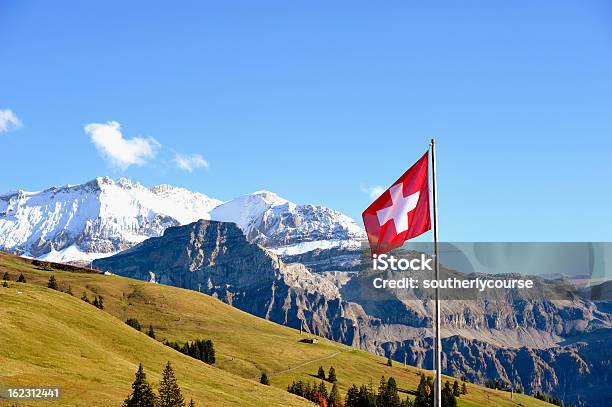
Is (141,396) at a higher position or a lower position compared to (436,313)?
lower

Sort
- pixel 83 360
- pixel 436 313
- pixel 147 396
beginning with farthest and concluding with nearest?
1. pixel 83 360
2. pixel 147 396
3. pixel 436 313

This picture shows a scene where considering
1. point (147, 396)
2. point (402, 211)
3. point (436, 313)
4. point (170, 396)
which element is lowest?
point (170, 396)

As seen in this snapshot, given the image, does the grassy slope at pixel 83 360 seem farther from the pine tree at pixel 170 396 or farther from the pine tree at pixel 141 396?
the pine tree at pixel 141 396

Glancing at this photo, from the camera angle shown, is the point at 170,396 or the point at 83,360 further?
the point at 83,360

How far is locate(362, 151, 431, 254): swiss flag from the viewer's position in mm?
44062

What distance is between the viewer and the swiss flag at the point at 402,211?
4406cm

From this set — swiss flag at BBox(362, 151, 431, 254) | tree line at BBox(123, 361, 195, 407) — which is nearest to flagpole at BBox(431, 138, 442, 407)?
swiss flag at BBox(362, 151, 431, 254)

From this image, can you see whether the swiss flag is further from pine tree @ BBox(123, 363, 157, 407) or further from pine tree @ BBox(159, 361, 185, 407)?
pine tree @ BBox(159, 361, 185, 407)

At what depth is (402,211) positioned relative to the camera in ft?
147

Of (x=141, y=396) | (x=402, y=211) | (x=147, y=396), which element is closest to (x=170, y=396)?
(x=147, y=396)

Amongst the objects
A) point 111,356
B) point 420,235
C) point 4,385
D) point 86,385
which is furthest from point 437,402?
point 111,356

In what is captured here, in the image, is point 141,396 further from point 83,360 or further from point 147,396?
point 83,360

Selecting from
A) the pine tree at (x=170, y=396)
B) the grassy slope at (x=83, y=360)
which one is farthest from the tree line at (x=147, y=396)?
the grassy slope at (x=83, y=360)

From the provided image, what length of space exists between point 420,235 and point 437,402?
9383 millimetres
